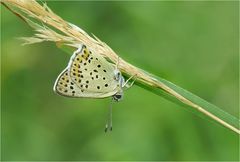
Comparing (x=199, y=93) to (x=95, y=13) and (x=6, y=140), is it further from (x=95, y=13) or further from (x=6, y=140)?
(x=6, y=140)

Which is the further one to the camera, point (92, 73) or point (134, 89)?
point (134, 89)

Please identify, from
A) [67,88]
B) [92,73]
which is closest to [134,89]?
[92,73]

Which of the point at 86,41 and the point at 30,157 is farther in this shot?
the point at 30,157

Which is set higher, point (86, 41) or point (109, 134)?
point (109, 134)

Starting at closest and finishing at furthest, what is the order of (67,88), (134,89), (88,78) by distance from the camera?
(67,88) < (88,78) < (134,89)

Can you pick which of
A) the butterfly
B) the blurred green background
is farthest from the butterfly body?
the blurred green background

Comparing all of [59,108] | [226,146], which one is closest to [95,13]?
[59,108]

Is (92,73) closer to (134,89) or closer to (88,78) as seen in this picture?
(88,78)

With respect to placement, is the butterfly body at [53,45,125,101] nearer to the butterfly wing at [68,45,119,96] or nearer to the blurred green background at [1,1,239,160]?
the butterfly wing at [68,45,119,96]
